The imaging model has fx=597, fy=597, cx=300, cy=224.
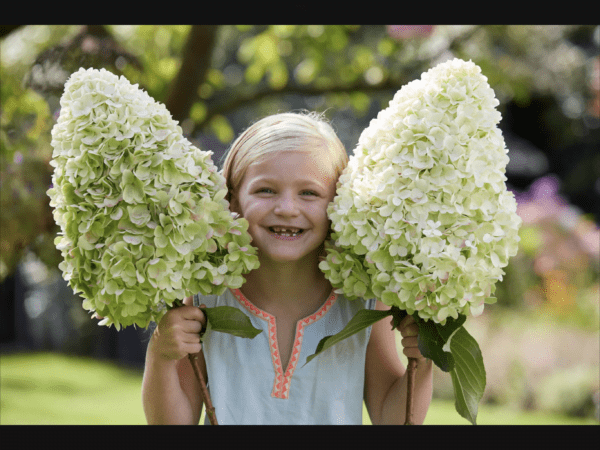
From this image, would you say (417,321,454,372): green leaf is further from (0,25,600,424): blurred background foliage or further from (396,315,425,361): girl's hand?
(0,25,600,424): blurred background foliage

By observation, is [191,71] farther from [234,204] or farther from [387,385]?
[387,385]

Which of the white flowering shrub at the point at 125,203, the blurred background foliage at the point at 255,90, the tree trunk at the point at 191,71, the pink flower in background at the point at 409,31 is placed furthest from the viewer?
the pink flower in background at the point at 409,31

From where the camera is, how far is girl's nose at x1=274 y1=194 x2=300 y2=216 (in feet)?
5.05

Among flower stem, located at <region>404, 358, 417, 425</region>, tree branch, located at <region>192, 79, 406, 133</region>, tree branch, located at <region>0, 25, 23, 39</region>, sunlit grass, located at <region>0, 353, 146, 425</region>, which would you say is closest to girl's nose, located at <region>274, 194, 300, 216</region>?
flower stem, located at <region>404, 358, 417, 425</region>

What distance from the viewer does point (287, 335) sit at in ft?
5.69

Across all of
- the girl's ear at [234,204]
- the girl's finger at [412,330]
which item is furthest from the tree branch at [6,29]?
the girl's finger at [412,330]

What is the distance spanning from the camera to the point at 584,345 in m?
5.20

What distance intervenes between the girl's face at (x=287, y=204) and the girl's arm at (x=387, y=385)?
36 centimetres

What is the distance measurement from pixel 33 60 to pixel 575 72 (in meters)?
8.61

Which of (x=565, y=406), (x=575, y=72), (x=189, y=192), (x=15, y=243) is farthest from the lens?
(x=575, y=72)

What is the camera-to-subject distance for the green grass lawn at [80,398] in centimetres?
472

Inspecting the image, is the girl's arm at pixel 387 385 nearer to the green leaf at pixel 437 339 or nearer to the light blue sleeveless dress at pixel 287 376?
the light blue sleeveless dress at pixel 287 376

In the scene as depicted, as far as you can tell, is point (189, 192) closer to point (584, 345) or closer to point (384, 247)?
point (384, 247)
